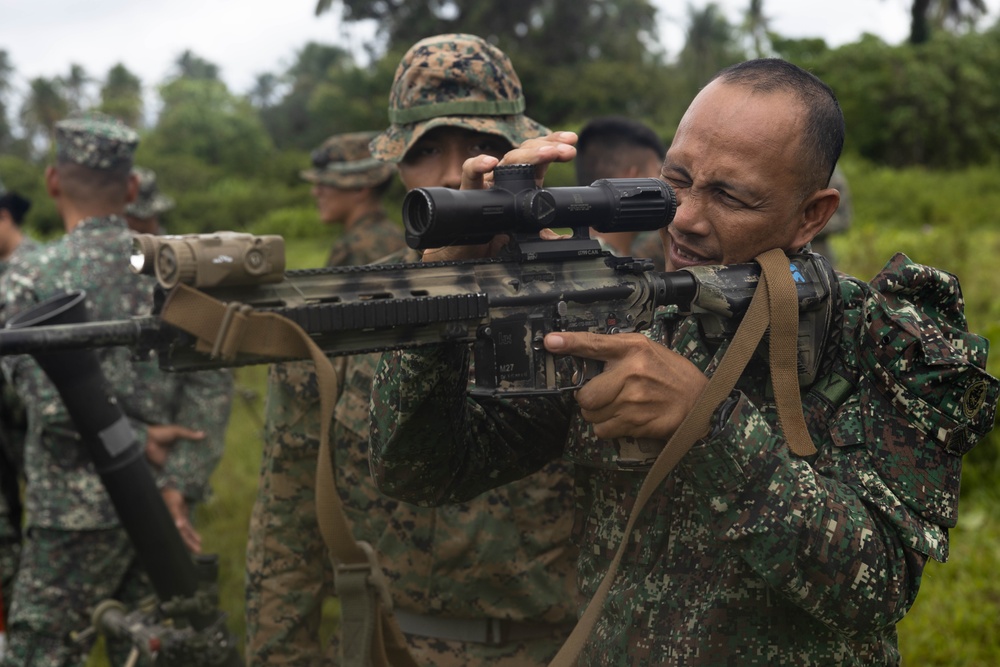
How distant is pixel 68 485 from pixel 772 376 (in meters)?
3.49

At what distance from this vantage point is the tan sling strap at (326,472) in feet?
5.41

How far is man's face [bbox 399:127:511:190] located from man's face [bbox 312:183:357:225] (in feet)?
15.3

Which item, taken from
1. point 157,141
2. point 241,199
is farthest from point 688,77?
point 157,141

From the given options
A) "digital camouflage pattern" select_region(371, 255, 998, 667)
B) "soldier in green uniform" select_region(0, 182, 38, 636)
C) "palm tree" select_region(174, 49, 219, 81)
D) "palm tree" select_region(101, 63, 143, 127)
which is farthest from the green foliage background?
"palm tree" select_region(174, 49, 219, 81)

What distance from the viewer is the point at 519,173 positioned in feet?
6.49

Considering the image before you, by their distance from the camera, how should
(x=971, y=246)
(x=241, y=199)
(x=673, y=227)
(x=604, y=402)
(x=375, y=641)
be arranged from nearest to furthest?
(x=604, y=402) < (x=673, y=227) < (x=375, y=641) < (x=971, y=246) < (x=241, y=199)

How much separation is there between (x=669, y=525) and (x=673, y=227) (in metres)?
0.65

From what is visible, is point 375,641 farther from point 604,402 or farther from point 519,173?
point 519,173

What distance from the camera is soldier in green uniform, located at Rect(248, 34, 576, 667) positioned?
9.57ft

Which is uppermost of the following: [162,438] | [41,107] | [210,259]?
[41,107]

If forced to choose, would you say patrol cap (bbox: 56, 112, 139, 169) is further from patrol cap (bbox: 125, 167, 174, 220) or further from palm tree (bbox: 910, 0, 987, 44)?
palm tree (bbox: 910, 0, 987, 44)

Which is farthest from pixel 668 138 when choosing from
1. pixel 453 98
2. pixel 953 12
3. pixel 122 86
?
pixel 122 86

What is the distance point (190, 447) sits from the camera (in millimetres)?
4820

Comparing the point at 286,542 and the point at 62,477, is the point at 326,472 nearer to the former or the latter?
the point at 286,542
